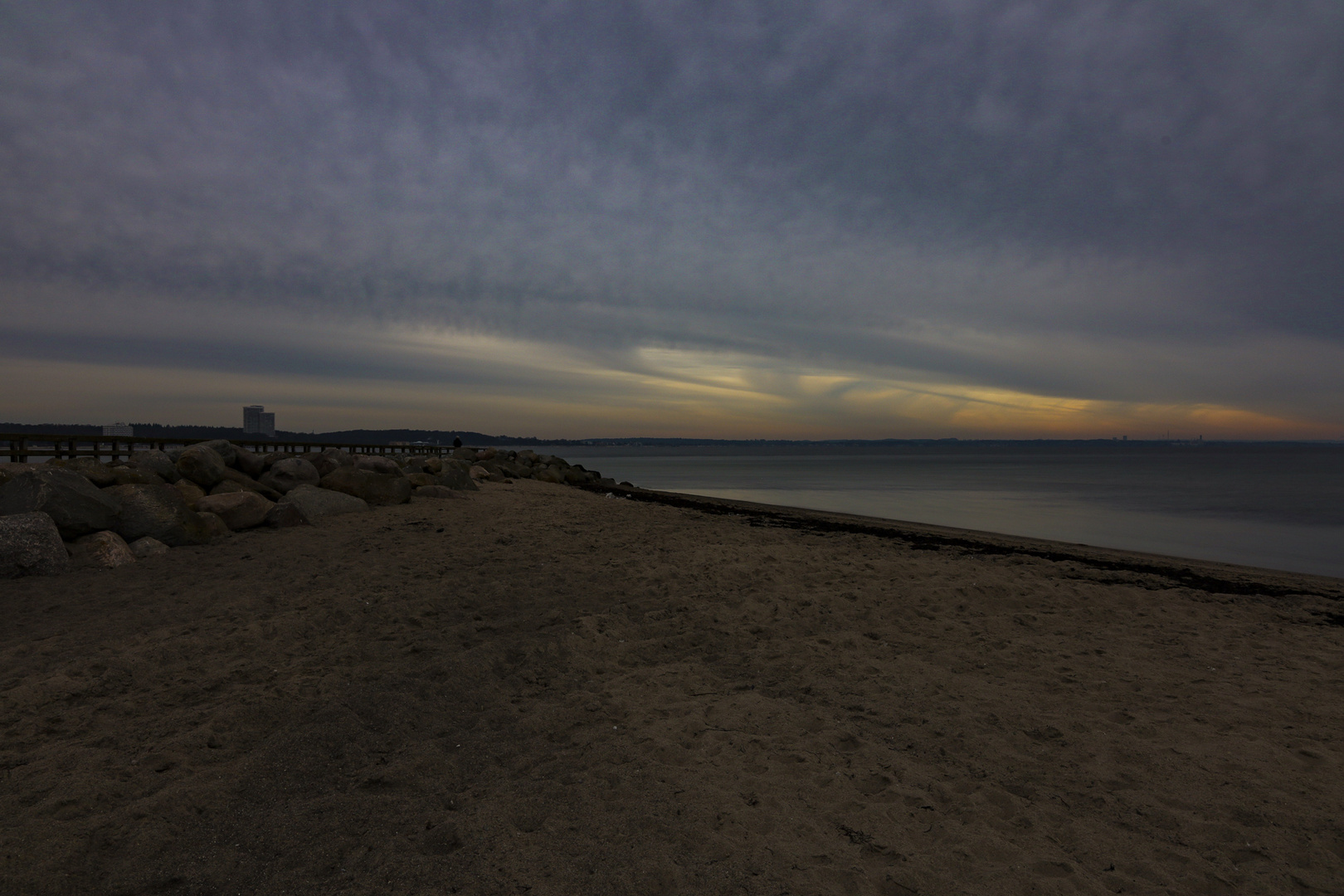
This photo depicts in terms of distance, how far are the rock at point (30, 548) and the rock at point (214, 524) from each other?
177 centimetres

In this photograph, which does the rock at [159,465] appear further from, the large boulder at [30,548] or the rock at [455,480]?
the rock at [455,480]

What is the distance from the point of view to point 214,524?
370 inches

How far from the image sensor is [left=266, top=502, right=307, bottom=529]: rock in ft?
33.4

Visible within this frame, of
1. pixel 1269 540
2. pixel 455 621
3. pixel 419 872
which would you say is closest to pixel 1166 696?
pixel 419 872

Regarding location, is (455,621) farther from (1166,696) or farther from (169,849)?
(1166,696)

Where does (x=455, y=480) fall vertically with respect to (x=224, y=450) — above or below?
below

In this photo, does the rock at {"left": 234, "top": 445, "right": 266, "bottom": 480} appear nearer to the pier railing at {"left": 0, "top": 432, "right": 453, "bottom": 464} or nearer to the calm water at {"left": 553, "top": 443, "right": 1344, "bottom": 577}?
the pier railing at {"left": 0, "top": 432, "right": 453, "bottom": 464}

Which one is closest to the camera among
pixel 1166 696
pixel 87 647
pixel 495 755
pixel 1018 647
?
pixel 495 755

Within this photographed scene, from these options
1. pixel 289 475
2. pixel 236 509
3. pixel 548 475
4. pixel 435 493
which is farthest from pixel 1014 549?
pixel 548 475

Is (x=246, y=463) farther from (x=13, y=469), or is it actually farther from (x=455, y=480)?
(x=455, y=480)

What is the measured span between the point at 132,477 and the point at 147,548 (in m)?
2.47

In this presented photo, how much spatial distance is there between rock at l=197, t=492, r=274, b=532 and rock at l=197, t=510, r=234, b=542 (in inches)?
3.1

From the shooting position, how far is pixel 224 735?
4082 mm

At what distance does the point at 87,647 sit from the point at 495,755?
396cm
